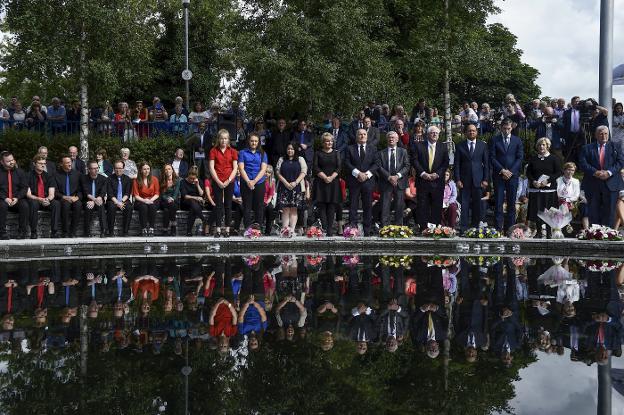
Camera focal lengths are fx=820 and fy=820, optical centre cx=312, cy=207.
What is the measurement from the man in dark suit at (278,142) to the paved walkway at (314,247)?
212 inches

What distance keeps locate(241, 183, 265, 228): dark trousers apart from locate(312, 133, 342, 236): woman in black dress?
106cm

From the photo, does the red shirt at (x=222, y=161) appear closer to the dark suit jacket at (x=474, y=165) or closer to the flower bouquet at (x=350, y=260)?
the flower bouquet at (x=350, y=260)

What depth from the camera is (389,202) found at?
54.7 ft

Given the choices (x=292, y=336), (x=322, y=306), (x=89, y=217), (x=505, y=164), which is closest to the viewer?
(x=292, y=336)

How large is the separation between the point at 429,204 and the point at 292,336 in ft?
33.2

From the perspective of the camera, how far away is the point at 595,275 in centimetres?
1132

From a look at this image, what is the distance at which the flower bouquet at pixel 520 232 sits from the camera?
51.6 feet

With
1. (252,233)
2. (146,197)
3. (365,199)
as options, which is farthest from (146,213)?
(365,199)

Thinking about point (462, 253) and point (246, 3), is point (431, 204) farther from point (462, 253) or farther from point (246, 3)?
point (246, 3)

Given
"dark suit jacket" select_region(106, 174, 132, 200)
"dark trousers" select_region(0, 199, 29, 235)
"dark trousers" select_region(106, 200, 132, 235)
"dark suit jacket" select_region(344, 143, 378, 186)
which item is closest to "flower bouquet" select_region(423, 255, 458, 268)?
"dark suit jacket" select_region(344, 143, 378, 186)

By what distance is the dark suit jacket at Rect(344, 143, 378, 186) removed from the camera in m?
16.4

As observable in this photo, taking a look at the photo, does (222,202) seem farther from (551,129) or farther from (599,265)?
(551,129)

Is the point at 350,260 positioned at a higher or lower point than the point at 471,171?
lower

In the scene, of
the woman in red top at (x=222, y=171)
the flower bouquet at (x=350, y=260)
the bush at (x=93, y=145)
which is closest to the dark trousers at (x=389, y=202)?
the flower bouquet at (x=350, y=260)
